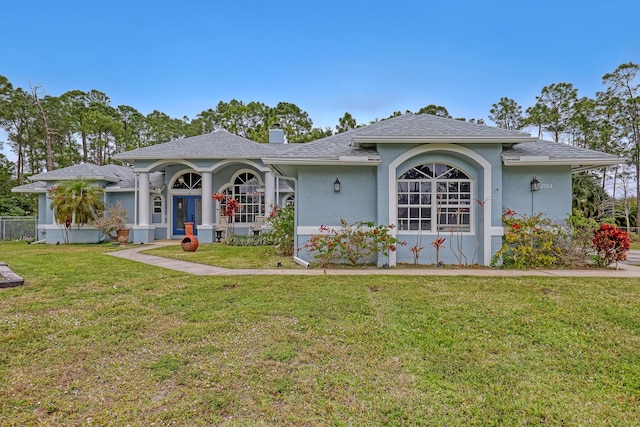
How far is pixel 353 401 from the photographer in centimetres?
262

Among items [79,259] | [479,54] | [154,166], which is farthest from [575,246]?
[154,166]

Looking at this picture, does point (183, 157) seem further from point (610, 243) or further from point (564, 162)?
point (610, 243)

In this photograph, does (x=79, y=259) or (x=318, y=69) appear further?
(x=318, y=69)

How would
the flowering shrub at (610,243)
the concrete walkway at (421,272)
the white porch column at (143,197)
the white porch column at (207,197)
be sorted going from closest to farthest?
the concrete walkway at (421,272) → the flowering shrub at (610,243) → the white porch column at (143,197) → the white porch column at (207,197)

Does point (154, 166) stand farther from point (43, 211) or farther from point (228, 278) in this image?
point (228, 278)

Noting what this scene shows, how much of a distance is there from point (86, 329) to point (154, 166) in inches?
480

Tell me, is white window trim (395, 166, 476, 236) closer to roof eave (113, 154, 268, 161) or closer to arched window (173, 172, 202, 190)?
roof eave (113, 154, 268, 161)

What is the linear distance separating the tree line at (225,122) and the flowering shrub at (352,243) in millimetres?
17746

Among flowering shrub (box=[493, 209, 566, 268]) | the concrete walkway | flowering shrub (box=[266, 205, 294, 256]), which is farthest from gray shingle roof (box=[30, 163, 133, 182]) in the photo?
flowering shrub (box=[493, 209, 566, 268])

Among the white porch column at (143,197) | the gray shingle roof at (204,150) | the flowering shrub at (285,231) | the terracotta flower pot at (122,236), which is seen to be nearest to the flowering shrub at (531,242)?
the flowering shrub at (285,231)

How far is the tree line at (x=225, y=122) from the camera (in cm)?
2358

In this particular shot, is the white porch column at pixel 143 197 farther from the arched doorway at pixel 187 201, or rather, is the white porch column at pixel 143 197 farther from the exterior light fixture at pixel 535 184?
the exterior light fixture at pixel 535 184

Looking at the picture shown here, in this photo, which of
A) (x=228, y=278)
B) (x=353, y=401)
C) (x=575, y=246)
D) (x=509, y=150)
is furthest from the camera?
(x=509, y=150)

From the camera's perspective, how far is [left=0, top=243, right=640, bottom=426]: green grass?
2.49 meters
